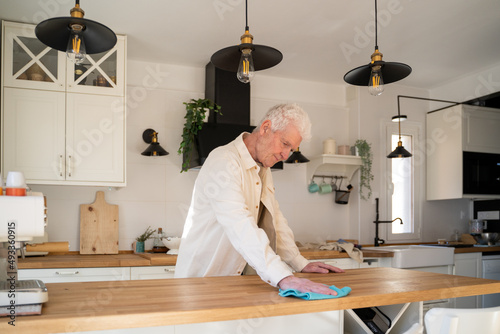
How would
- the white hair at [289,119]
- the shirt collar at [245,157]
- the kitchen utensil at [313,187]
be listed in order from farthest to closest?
1. the kitchen utensil at [313,187]
2. the shirt collar at [245,157]
3. the white hair at [289,119]

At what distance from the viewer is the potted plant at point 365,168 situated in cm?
471

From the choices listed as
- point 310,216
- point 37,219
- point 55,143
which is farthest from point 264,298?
point 310,216

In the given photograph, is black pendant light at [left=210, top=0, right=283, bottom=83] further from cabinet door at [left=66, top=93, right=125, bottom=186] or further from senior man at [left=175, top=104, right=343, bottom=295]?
cabinet door at [left=66, top=93, right=125, bottom=186]

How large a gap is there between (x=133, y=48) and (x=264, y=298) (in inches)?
116

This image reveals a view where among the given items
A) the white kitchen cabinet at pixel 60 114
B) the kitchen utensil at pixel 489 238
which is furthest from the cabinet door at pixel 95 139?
the kitchen utensil at pixel 489 238

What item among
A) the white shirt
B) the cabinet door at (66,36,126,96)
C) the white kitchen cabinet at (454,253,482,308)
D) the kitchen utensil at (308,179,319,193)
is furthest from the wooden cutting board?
the white kitchen cabinet at (454,253,482,308)

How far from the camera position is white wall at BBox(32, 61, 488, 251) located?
157 inches

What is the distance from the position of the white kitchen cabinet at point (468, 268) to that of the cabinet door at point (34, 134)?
357 cm

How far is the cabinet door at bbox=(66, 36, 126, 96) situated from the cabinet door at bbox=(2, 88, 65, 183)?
6.3 inches

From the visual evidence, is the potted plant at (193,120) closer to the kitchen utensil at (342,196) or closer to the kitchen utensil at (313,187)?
the kitchen utensil at (313,187)

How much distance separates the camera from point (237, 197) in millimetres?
1937

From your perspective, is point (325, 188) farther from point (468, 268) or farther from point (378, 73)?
point (378, 73)

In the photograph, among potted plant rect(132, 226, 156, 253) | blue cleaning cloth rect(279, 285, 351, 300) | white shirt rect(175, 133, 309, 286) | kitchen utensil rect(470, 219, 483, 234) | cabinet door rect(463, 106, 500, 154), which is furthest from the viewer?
kitchen utensil rect(470, 219, 483, 234)

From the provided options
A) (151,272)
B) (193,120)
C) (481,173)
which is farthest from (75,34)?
(481,173)
